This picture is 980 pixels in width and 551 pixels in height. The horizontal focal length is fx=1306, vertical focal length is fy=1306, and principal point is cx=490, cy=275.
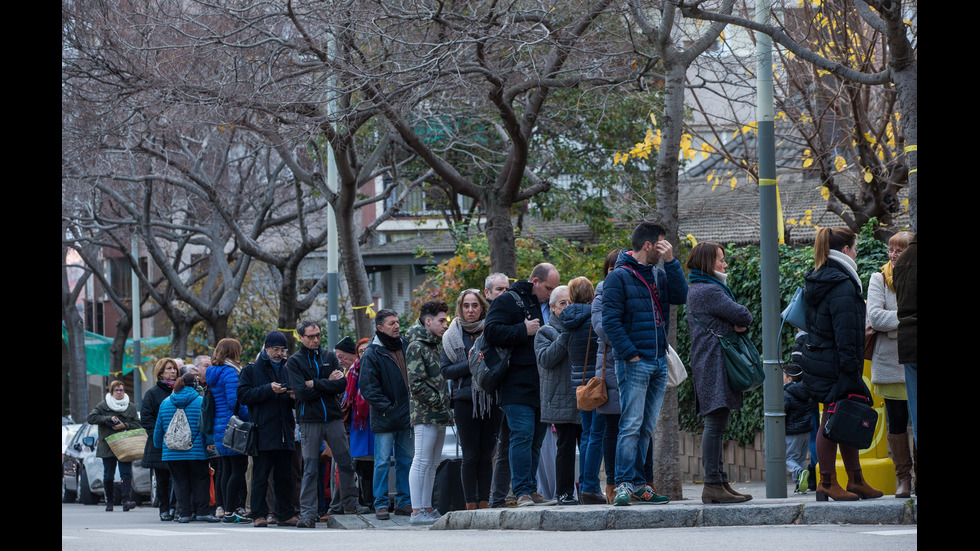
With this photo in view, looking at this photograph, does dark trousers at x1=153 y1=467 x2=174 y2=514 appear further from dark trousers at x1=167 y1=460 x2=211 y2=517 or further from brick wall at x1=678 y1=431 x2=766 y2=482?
brick wall at x1=678 y1=431 x2=766 y2=482

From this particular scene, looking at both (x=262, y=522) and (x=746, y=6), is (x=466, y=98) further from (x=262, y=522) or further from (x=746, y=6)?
(x=262, y=522)

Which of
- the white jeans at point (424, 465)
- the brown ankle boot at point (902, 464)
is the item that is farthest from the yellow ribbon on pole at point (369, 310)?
the brown ankle boot at point (902, 464)

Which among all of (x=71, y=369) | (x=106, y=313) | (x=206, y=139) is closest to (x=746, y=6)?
(x=206, y=139)

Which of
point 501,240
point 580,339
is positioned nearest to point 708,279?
point 580,339

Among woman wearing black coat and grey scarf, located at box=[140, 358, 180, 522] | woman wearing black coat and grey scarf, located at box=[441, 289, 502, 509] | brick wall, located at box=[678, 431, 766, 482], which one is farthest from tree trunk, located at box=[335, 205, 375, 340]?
woman wearing black coat and grey scarf, located at box=[441, 289, 502, 509]

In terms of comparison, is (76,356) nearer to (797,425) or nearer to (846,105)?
(846,105)

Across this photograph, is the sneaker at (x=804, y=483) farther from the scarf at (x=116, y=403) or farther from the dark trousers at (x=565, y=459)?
the scarf at (x=116, y=403)

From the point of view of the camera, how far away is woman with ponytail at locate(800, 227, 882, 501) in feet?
29.3

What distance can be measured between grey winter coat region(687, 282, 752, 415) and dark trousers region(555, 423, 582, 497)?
4.81 feet

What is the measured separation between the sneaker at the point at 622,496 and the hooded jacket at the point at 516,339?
1.48m

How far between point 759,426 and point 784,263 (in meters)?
2.10

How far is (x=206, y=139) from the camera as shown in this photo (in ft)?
83.0
